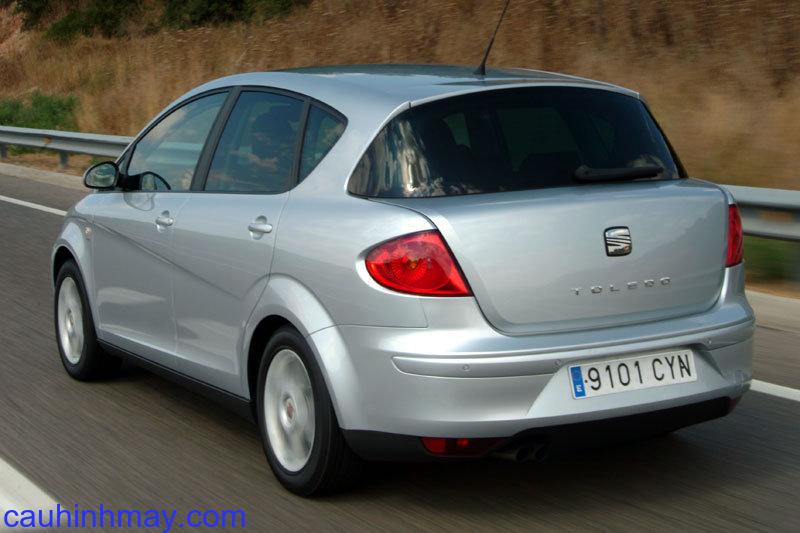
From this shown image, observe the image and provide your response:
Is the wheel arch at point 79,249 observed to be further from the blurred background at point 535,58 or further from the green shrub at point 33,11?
the green shrub at point 33,11

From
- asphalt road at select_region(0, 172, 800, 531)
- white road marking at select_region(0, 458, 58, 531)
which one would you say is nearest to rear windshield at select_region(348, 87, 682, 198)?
asphalt road at select_region(0, 172, 800, 531)

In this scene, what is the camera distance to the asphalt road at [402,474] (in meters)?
4.59

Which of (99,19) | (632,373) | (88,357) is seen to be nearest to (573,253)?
(632,373)

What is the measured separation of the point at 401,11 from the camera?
837 inches

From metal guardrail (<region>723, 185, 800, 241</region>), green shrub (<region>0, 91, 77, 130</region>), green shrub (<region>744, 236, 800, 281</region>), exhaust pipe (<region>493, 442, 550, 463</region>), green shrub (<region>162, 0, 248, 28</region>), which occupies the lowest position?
green shrub (<region>0, 91, 77, 130</region>)

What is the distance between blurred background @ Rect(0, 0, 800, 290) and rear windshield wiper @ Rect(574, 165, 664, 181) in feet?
14.1

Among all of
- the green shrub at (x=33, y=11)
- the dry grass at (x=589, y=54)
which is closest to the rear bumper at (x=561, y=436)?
the dry grass at (x=589, y=54)

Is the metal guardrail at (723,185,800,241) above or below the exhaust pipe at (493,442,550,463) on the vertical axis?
below

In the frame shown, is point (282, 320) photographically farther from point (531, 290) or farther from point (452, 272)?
point (531, 290)

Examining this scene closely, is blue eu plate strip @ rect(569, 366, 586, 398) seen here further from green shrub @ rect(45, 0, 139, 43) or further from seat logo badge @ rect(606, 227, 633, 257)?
green shrub @ rect(45, 0, 139, 43)

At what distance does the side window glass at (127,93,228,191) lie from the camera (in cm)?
589

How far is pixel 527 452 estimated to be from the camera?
441 cm

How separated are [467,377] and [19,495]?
187 centimetres

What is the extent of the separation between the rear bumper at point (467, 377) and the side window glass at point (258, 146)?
963 millimetres
